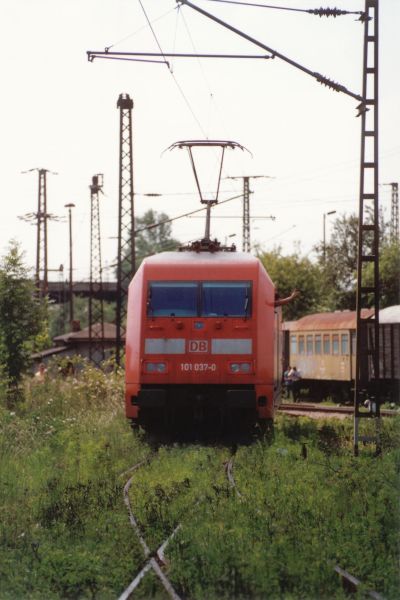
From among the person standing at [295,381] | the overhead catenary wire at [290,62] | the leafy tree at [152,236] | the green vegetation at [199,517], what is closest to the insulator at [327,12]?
the overhead catenary wire at [290,62]

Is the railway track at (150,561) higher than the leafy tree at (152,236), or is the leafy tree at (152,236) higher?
the leafy tree at (152,236)

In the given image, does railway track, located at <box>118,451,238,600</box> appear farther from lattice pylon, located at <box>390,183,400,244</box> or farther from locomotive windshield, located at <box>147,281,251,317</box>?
lattice pylon, located at <box>390,183,400,244</box>

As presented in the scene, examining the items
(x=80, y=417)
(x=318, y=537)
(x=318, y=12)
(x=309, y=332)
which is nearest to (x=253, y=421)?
(x=80, y=417)

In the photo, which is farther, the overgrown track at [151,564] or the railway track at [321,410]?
the railway track at [321,410]

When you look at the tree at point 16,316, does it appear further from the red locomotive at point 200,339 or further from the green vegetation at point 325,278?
the green vegetation at point 325,278

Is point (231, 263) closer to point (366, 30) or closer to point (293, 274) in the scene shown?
point (366, 30)

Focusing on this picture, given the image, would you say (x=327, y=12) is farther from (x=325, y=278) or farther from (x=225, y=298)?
(x=325, y=278)

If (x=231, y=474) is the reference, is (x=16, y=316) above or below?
above

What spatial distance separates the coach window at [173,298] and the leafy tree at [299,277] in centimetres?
4281

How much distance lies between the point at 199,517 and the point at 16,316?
1584cm

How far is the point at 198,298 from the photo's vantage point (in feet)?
54.7

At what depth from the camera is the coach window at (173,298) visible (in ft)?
54.4

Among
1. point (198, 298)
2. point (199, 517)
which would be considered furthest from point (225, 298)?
point (199, 517)

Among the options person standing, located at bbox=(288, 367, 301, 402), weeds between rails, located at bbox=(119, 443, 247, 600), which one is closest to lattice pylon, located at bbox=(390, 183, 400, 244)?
person standing, located at bbox=(288, 367, 301, 402)
